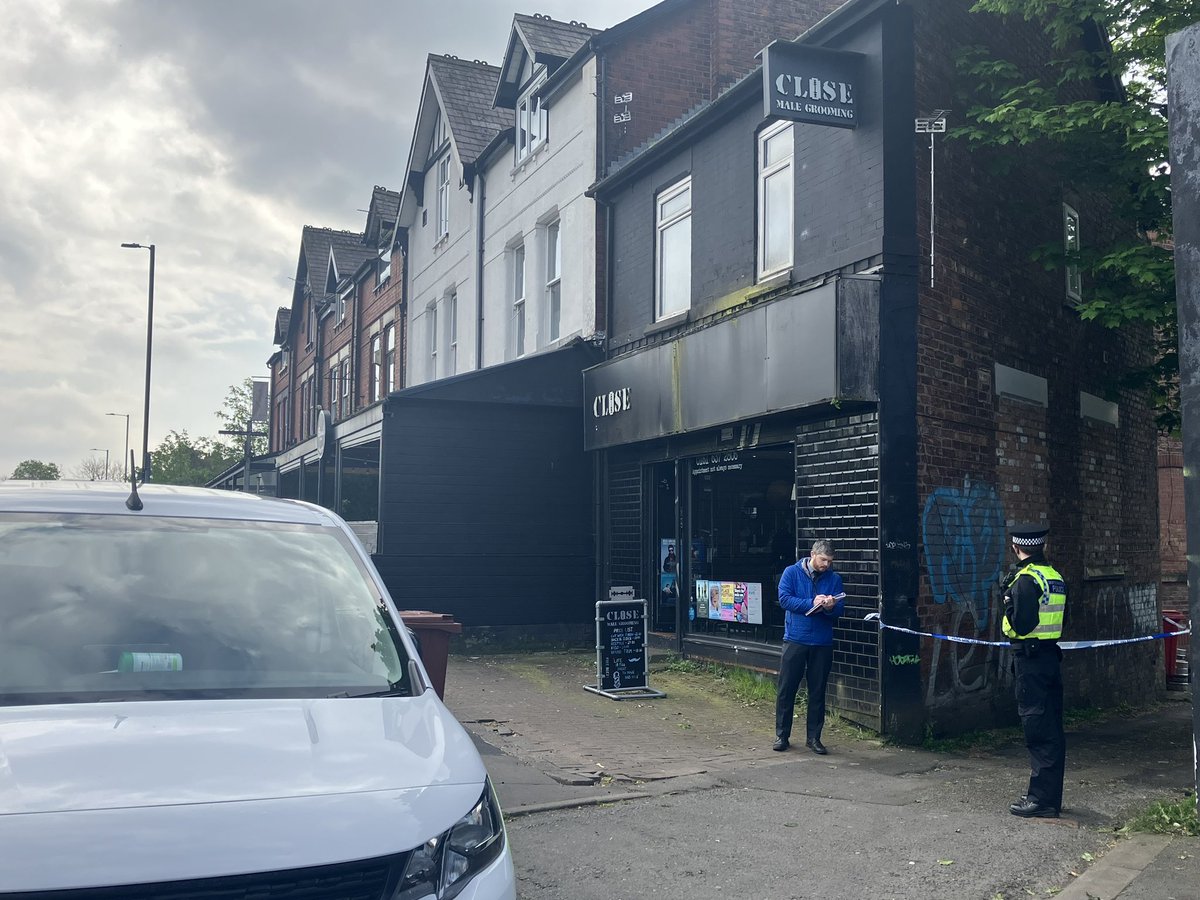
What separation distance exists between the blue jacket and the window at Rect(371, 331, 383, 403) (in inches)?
816

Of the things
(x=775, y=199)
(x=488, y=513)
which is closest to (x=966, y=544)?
(x=775, y=199)

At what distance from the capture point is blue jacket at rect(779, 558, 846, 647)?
960 cm

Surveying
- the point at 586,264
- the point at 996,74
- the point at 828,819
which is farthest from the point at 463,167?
the point at 828,819

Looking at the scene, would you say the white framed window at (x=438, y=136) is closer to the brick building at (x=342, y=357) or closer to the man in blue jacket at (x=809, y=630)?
the brick building at (x=342, y=357)

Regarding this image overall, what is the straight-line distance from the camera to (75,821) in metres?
2.69

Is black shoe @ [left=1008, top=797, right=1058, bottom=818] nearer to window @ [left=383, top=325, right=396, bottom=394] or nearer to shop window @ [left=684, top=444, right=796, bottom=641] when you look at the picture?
shop window @ [left=684, top=444, right=796, bottom=641]

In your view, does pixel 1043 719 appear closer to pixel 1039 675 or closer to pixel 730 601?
pixel 1039 675

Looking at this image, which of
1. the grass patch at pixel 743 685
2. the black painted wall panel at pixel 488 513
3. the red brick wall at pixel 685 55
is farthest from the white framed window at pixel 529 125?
the grass patch at pixel 743 685

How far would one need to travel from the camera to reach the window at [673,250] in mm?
14188

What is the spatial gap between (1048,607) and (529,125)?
47.4ft

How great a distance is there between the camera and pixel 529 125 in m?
19.5

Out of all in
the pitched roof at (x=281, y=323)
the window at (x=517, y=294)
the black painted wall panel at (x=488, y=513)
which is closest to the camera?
the black painted wall panel at (x=488, y=513)

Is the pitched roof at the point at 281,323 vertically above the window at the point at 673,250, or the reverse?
the pitched roof at the point at 281,323

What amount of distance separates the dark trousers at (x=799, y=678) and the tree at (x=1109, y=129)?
4.28 m
